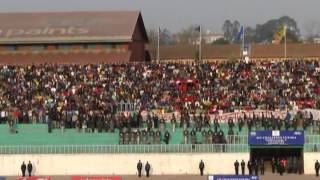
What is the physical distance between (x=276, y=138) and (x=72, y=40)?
28.2m

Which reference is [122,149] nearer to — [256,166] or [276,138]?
[256,166]

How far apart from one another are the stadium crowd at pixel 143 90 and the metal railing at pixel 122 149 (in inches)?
118

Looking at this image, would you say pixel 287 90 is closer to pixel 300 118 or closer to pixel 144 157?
pixel 300 118

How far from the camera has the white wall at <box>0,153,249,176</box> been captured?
46.9 meters

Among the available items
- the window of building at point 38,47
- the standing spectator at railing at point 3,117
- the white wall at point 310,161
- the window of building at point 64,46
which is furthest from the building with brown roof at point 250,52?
the white wall at point 310,161

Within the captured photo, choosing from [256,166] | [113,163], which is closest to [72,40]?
[113,163]

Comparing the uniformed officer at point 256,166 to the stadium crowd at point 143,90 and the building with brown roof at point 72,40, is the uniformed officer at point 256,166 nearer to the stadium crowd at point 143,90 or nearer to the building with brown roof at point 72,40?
the stadium crowd at point 143,90

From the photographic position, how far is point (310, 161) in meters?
46.6

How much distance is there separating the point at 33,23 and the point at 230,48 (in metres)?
26.1

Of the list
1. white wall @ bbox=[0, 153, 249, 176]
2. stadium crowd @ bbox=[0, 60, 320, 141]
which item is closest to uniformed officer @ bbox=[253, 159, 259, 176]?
white wall @ bbox=[0, 153, 249, 176]

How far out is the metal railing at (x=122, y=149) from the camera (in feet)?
154

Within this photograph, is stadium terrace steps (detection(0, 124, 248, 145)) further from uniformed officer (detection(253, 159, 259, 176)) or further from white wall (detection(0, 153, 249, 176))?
uniformed officer (detection(253, 159, 259, 176))

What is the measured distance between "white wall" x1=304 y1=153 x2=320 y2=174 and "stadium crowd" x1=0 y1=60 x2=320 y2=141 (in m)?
6.35

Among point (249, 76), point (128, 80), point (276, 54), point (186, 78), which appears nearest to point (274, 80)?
point (249, 76)
